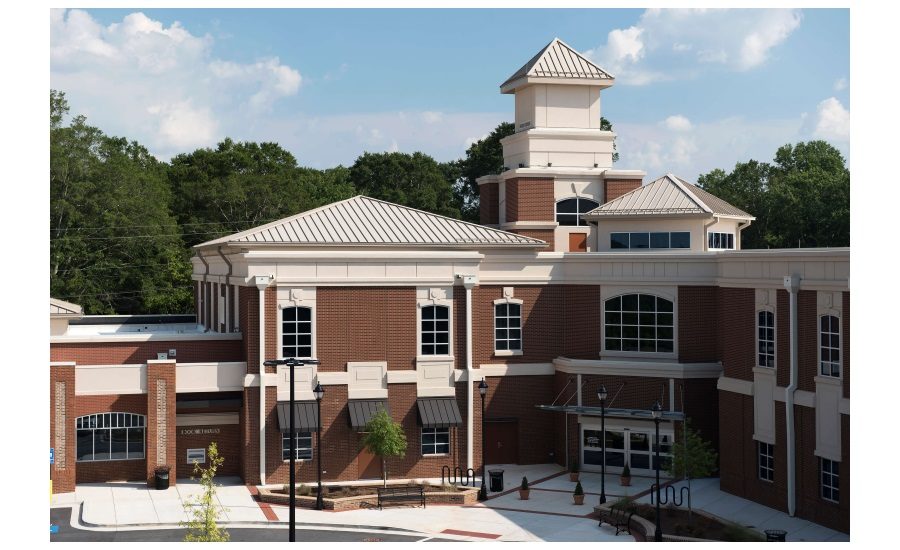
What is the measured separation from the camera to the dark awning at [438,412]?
1602 inches

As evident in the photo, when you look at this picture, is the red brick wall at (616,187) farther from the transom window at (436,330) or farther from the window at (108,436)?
the window at (108,436)

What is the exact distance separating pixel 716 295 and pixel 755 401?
5.24 m

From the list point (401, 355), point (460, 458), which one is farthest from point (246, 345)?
point (460, 458)

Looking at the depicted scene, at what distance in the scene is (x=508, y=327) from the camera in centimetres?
4331

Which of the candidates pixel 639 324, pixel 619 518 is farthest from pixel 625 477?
pixel 619 518

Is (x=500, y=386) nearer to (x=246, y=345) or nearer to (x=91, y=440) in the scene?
(x=246, y=345)

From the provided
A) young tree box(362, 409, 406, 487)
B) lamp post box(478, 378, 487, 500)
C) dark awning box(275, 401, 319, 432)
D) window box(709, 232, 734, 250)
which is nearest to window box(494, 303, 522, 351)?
lamp post box(478, 378, 487, 500)

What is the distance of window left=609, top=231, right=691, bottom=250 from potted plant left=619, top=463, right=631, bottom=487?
966 centimetres

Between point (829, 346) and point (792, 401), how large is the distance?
240 centimetres

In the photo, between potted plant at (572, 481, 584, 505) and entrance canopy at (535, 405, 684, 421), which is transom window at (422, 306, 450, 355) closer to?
entrance canopy at (535, 405, 684, 421)

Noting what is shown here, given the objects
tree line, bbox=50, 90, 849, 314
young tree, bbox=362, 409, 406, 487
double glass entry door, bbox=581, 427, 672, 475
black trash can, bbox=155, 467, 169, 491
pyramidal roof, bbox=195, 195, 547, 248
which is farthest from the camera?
tree line, bbox=50, 90, 849, 314

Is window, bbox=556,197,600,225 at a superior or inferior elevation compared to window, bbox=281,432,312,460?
superior

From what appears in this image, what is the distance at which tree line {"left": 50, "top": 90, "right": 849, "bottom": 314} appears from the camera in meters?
74.2

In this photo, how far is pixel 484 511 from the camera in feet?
120
